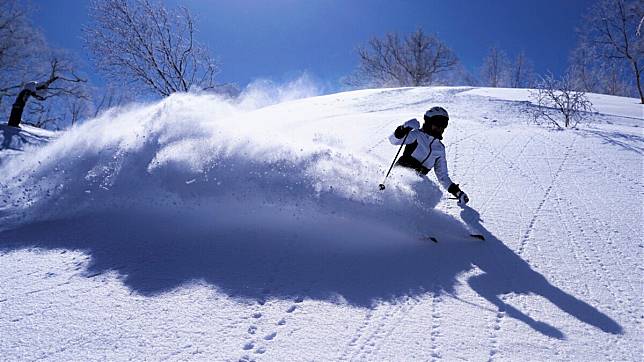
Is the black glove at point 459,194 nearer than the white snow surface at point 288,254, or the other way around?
the white snow surface at point 288,254

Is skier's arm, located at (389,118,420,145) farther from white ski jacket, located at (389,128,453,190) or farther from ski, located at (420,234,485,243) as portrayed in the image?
ski, located at (420,234,485,243)

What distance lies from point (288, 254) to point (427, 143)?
2.19 meters

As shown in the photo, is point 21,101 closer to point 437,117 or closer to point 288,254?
point 288,254

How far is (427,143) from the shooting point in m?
4.09

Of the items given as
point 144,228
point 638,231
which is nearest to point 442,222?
point 638,231

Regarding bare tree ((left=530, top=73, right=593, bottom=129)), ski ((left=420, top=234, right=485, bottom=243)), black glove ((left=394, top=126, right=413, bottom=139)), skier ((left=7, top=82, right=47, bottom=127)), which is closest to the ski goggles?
black glove ((left=394, top=126, right=413, bottom=139))

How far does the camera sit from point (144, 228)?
11.2 ft

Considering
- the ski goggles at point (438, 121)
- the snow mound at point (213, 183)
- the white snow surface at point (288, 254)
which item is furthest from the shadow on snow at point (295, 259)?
the ski goggles at point (438, 121)

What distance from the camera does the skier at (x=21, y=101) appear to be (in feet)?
49.5

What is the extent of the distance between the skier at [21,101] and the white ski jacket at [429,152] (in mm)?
18285

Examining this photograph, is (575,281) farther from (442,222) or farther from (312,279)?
(312,279)

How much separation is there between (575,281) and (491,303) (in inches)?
35.3

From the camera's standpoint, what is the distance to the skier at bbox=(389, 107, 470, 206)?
407cm

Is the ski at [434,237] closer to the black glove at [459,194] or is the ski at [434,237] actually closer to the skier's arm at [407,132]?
the black glove at [459,194]
